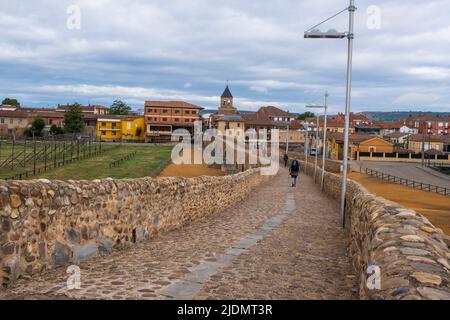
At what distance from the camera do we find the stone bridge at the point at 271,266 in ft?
14.4

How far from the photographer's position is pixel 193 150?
247ft

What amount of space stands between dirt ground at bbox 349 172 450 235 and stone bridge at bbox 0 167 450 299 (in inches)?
515

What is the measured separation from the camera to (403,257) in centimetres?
446

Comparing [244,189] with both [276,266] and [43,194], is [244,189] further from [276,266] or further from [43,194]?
[43,194]

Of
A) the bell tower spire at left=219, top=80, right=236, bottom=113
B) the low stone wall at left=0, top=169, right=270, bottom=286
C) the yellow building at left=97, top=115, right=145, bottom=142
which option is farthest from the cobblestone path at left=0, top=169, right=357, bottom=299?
the bell tower spire at left=219, top=80, right=236, bottom=113

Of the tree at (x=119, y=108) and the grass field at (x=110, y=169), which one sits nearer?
the grass field at (x=110, y=169)

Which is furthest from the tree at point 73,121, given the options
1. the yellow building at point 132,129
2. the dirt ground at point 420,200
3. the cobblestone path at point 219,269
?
the cobblestone path at point 219,269

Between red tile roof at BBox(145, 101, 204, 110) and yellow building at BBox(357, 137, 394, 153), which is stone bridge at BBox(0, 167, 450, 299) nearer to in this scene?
yellow building at BBox(357, 137, 394, 153)

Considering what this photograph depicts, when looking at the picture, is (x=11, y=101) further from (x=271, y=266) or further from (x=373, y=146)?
(x=271, y=266)

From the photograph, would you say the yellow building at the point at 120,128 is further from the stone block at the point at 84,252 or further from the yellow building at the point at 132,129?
the stone block at the point at 84,252

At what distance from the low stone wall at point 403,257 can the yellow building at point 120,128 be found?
97.9m

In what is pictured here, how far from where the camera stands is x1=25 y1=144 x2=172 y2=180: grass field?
1672 inches
